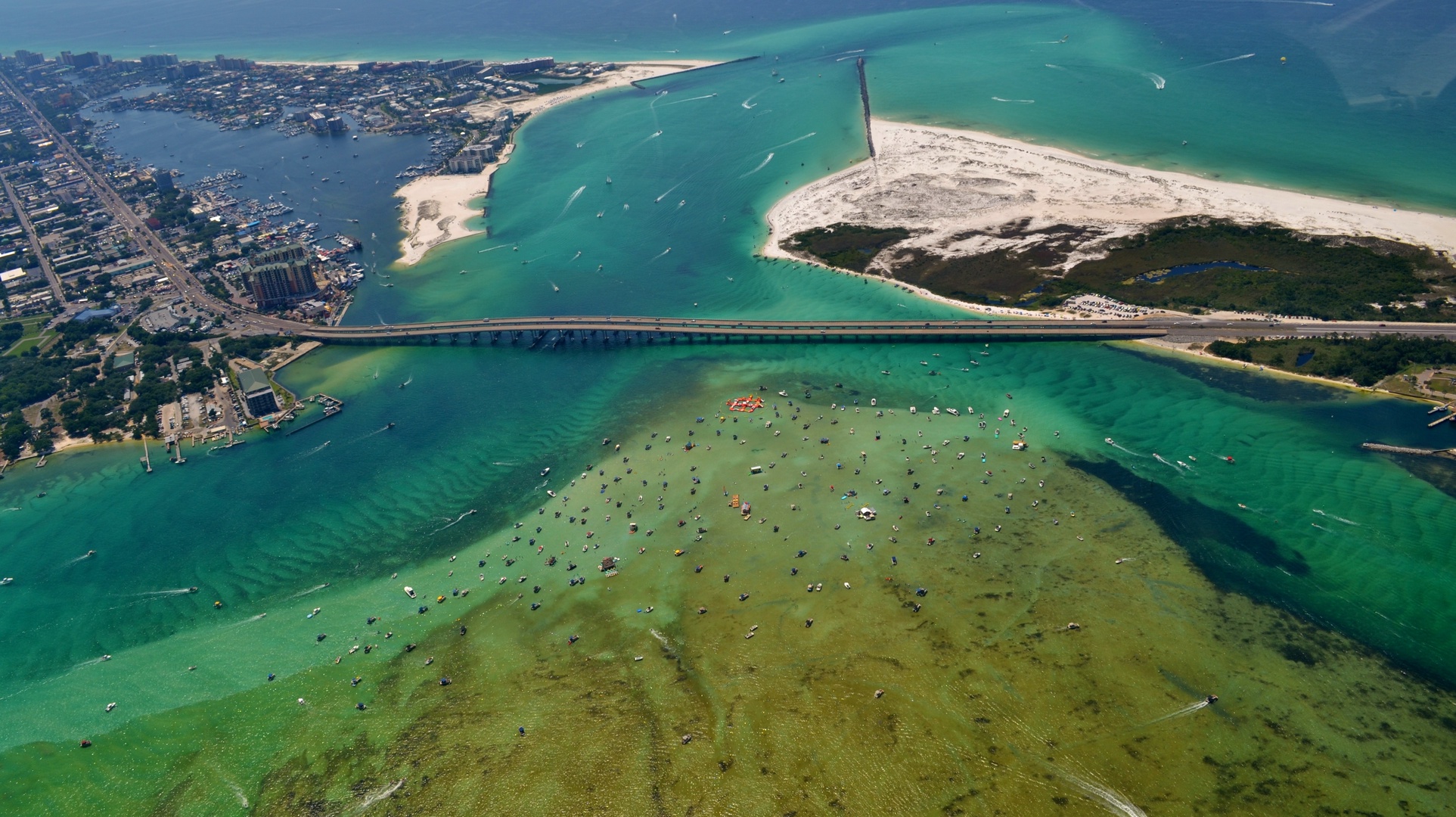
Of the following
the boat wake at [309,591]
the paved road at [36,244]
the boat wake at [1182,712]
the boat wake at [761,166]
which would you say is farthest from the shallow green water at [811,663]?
the paved road at [36,244]

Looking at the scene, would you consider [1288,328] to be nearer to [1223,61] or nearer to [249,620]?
[249,620]

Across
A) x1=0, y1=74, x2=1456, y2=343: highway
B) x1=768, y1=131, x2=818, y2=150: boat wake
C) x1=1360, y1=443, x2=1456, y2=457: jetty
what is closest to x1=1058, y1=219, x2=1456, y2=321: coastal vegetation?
x1=0, y1=74, x2=1456, y2=343: highway

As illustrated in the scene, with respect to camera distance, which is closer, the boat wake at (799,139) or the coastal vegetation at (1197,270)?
the coastal vegetation at (1197,270)

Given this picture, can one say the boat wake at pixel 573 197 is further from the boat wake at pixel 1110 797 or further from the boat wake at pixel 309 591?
the boat wake at pixel 1110 797

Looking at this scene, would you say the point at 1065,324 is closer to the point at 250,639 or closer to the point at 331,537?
the point at 331,537

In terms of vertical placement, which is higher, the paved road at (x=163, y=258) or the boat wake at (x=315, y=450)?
the paved road at (x=163, y=258)
